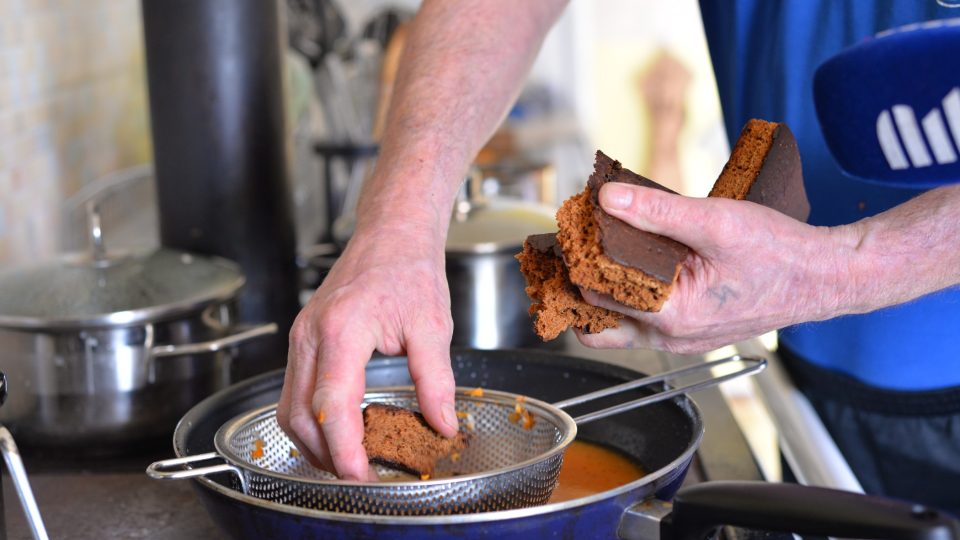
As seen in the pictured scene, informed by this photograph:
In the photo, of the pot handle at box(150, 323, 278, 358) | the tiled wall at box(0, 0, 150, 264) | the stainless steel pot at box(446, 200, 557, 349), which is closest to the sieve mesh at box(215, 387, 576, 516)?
the pot handle at box(150, 323, 278, 358)

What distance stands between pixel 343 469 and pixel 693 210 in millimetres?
312

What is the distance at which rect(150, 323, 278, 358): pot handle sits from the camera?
3.52ft

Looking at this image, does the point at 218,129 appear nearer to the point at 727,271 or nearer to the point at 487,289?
the point at 487,289

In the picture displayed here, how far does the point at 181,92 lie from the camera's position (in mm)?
1388

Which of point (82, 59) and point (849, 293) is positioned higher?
point (82, 59)

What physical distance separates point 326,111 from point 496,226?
1020mm

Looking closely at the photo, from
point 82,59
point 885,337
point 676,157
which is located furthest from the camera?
point 676,157

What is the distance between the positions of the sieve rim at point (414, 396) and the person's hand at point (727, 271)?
7 cm

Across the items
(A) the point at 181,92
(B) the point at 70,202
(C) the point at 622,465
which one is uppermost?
(A) the point at 181,92

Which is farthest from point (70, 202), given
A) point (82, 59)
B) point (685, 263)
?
point (685, 263)

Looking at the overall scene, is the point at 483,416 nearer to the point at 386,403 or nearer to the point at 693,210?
the point at 386,403

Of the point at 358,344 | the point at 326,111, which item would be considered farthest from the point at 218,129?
the point at 326,111

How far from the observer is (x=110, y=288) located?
112 cm

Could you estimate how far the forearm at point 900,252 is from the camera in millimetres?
801
